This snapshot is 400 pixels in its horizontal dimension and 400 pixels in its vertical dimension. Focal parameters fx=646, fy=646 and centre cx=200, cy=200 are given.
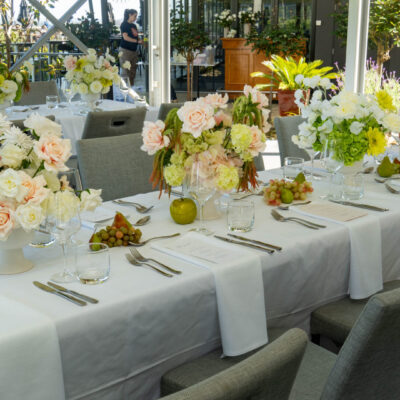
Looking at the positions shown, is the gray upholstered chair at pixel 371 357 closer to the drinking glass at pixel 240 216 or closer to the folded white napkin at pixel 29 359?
the folded white napkin at pixel 29 359

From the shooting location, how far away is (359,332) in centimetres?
129

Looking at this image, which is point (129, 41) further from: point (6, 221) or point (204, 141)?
point (6, 221)

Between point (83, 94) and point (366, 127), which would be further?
point (83, 94)

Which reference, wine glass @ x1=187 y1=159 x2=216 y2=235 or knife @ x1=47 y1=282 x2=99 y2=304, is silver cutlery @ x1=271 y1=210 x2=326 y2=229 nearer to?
wine glass @ x1=187 y1=159 x2=216 y2=235

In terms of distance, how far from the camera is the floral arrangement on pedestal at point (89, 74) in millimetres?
5004

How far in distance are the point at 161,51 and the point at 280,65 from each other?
2.05 m

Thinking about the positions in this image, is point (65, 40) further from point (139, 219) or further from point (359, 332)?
point (359, 332)

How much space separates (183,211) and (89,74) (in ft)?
9.90

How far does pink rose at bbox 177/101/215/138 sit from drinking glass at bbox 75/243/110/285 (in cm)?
55

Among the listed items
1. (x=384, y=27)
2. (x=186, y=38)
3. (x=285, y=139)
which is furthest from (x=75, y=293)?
(x=186, y=38)

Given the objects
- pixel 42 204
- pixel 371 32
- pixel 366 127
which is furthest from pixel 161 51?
pixel 42 204

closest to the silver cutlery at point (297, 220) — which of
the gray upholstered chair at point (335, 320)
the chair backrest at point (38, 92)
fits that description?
the gray upholstered chair at point (335, 320)

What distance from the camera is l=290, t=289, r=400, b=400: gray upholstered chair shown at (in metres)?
1.28

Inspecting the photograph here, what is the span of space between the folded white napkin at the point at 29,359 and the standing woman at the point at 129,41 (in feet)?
20.0
